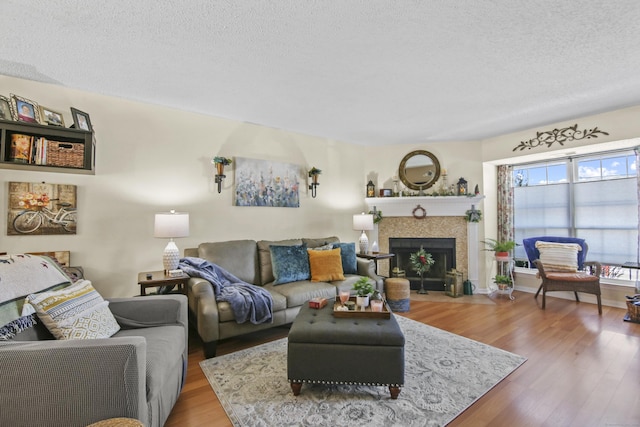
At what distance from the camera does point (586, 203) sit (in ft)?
13.6

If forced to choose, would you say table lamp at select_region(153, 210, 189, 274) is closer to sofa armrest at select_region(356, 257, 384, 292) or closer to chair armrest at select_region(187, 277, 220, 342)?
chair armrest at select_region(187, 277, 220, 342)

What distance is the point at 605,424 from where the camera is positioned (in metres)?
1.60

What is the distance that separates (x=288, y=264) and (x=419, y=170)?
2.90m

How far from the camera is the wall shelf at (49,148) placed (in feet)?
7.44

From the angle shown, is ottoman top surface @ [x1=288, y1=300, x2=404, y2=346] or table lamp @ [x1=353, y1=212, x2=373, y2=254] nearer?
ottoman top surface @ [x1=288, y1=300, x2=404, y2=346]

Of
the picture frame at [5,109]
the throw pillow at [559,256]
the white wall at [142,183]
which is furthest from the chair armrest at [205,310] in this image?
the throw pillow at [559,256]

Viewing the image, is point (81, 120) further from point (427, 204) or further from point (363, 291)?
point (427, 204)

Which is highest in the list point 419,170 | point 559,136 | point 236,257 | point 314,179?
point 559,136

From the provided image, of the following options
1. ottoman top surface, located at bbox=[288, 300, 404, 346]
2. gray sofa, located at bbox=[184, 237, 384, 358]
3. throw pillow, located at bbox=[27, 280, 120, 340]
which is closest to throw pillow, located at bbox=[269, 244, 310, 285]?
gray sofa, located at bbox=[184, 237, 384, 358]

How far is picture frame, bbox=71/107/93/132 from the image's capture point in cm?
251

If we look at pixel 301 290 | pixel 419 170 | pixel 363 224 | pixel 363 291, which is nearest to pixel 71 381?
pixel 363 291

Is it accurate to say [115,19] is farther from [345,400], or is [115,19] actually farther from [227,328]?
[345,400]

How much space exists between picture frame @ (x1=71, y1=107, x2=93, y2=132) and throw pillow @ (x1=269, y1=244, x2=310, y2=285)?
2.18 m

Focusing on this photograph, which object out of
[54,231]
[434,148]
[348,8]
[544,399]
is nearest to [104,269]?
[54,231]
